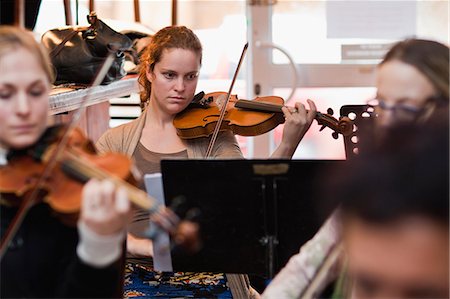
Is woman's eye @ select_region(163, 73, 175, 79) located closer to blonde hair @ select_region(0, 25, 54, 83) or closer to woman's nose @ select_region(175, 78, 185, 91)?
woman's nose @ select_region(175, 78, 185, 91)

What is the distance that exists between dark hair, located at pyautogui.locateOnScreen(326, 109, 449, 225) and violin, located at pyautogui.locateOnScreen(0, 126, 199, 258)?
0.24 m

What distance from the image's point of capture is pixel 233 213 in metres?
1.34

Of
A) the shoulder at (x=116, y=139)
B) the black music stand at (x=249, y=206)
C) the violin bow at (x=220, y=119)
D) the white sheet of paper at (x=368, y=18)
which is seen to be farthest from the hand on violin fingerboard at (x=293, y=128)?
the white sheet of paper at (x=368, y=18)

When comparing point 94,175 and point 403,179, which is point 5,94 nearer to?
point 94,175

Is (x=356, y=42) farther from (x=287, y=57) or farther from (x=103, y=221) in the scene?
(x=103, y=221)

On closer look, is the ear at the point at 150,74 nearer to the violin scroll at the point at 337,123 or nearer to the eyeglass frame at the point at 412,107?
the violin scroll at the point at 337,123

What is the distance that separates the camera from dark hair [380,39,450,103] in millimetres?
1062

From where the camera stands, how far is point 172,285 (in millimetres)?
1779

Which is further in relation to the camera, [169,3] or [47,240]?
[169,3]

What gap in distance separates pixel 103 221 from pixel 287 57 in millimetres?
2841

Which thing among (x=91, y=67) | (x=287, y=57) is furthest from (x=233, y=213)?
(x=287, y=57)

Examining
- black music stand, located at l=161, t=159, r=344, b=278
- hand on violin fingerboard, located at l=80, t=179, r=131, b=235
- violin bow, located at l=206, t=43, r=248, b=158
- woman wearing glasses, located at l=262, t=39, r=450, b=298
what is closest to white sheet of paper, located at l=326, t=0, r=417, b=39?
violin bow, located at l=206, t=43, r=248, b=158

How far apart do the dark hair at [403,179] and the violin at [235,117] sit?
1096mm

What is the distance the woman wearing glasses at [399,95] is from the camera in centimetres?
106
